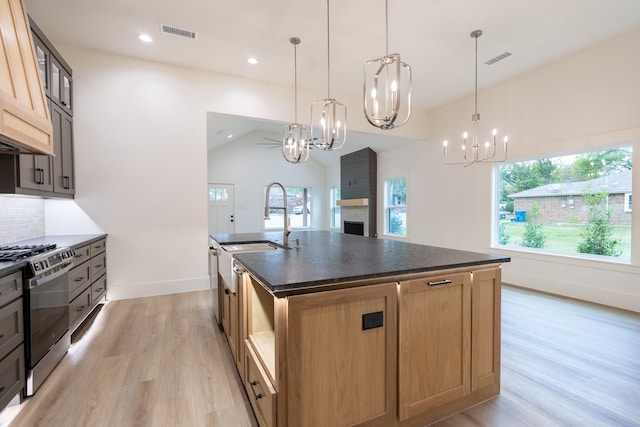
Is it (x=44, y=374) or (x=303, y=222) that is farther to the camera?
(x=303, y=222)

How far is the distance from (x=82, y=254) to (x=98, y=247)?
65cm

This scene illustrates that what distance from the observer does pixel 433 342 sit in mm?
1576

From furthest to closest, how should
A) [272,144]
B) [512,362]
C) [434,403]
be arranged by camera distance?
[272,144] < [512,362] < [434,403]

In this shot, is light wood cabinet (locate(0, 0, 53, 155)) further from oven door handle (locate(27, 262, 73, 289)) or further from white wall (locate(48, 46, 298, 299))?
white wall (locate(48, 46, 298, 299))

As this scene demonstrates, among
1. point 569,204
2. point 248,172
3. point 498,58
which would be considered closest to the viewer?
point 498,58

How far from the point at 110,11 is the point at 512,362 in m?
4.99

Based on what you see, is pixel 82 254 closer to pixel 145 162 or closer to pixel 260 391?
pixel 145 162

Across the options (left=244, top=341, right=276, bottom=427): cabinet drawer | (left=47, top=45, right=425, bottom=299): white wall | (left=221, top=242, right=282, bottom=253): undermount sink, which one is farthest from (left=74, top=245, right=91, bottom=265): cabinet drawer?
(left=244, top=341, right=276, bottom=427): cabinet drawer

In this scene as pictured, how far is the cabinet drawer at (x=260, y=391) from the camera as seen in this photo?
4.17 feet

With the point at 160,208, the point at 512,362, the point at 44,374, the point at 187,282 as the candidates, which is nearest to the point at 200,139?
the point at 160,208

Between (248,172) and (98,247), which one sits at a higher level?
(248,172)

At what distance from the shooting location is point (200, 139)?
4.33 meters

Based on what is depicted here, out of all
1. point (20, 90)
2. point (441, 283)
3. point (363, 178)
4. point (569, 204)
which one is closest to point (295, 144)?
point (20, 90)

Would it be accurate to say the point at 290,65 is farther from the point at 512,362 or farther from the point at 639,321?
the point at 639,321
